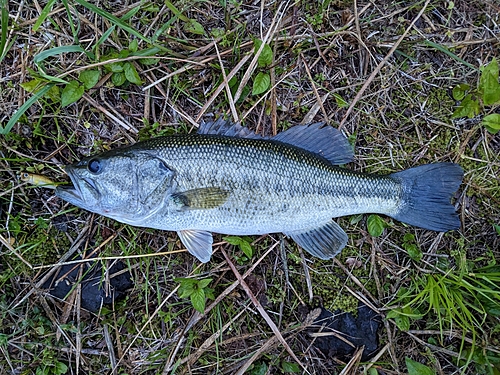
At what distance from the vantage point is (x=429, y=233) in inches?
142

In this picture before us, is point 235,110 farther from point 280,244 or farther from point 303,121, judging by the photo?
point 280,244

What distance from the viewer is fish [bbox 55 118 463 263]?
3.06 metres

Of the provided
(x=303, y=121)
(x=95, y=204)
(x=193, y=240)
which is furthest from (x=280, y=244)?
(x=95, y=204)

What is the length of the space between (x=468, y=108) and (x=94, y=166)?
3456 millimetres

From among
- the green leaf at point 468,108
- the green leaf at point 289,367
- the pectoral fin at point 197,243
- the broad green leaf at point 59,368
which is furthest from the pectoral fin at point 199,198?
the green leaf at point 468,108

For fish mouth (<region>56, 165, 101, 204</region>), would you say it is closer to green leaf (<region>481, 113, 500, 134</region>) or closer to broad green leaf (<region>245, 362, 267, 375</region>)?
broad green leaf (<region>245, 362, 267, 375</region>)

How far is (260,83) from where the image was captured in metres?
3.50

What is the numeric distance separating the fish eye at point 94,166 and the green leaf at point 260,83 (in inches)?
59.2

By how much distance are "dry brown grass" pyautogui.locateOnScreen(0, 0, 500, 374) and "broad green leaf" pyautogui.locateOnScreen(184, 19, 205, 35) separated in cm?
10

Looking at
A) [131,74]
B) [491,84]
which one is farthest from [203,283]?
[491,84]

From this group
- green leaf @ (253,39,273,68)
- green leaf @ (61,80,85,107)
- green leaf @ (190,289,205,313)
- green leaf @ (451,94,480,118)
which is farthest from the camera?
green leaf @ (451,94,480,118)

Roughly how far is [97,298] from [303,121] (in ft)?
8.31

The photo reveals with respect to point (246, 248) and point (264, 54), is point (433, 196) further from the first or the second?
point (264, 54)

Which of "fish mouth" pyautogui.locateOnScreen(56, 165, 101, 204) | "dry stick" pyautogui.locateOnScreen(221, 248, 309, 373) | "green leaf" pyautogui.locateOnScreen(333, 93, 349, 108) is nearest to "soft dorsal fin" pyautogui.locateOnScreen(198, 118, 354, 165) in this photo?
"green leaf" pyautogui.locateOnScreen(333, 93, 349, 108)
